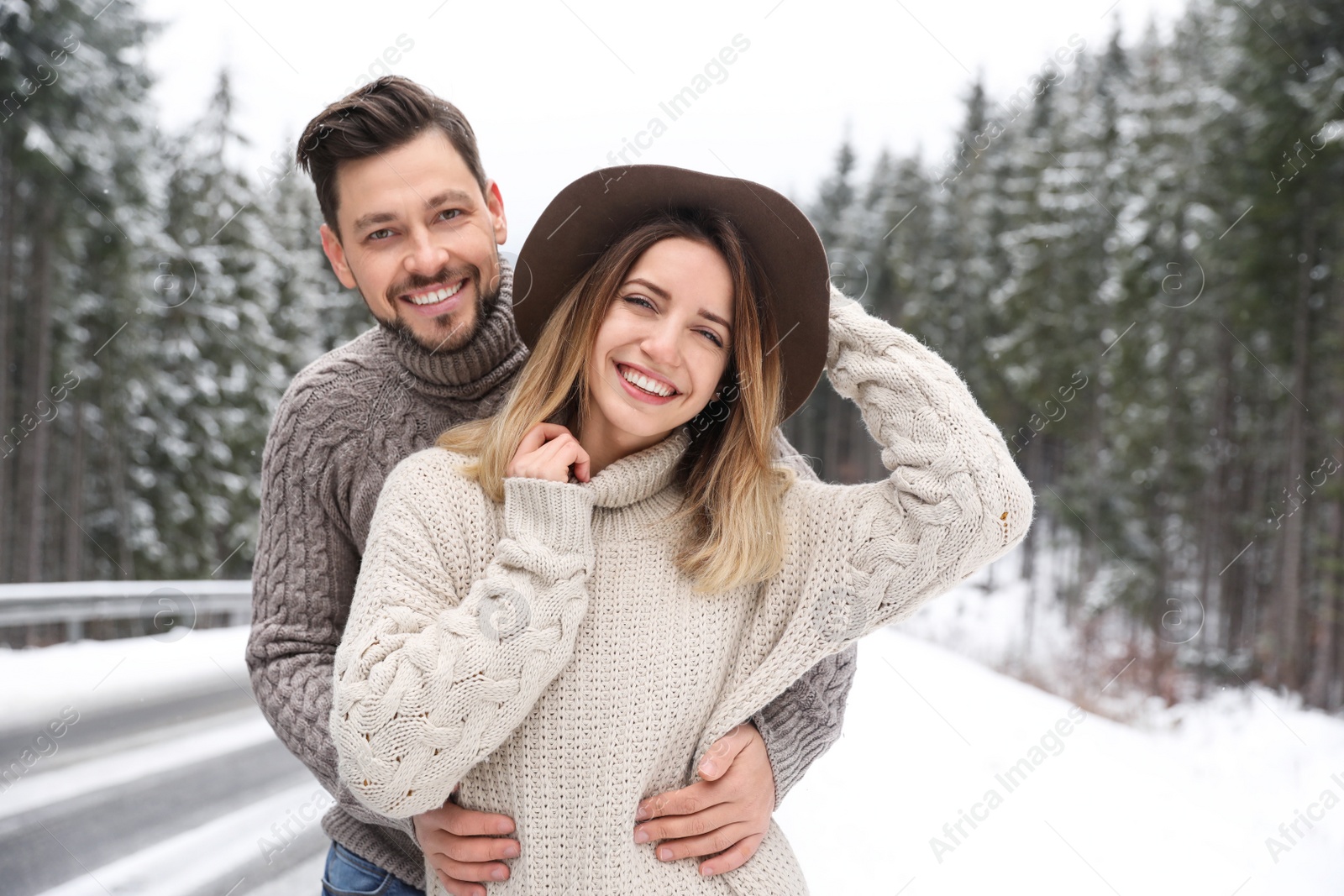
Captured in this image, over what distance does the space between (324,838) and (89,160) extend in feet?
30.7

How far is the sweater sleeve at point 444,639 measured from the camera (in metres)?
1.60

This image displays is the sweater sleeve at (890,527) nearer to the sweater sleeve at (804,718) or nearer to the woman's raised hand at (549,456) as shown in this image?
the sweater sleeve at (804,718)

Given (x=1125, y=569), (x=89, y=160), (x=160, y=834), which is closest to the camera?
(x=160, y=834)

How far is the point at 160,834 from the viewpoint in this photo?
168 inches

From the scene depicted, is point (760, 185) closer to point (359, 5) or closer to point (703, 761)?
point (703, 761)

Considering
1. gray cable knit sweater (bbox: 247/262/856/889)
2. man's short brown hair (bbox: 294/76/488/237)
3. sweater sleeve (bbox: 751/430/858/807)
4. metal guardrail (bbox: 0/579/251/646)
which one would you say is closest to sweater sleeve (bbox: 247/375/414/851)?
gray cable knit sweater (bbox: 247/262/856/889)

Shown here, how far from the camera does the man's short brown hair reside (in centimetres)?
229

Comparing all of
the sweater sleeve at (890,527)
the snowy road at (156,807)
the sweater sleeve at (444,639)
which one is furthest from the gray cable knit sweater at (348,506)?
the snowy road at (156,807)

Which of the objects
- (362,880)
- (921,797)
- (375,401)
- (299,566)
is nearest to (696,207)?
(375,401)

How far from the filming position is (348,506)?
2.41 m

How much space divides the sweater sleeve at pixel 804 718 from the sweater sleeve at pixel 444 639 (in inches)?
24.3

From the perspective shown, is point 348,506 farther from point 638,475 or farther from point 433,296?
point 638,475

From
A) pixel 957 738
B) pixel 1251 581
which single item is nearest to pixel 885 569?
pixel 957 738

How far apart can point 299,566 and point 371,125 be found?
1103 millimetres
